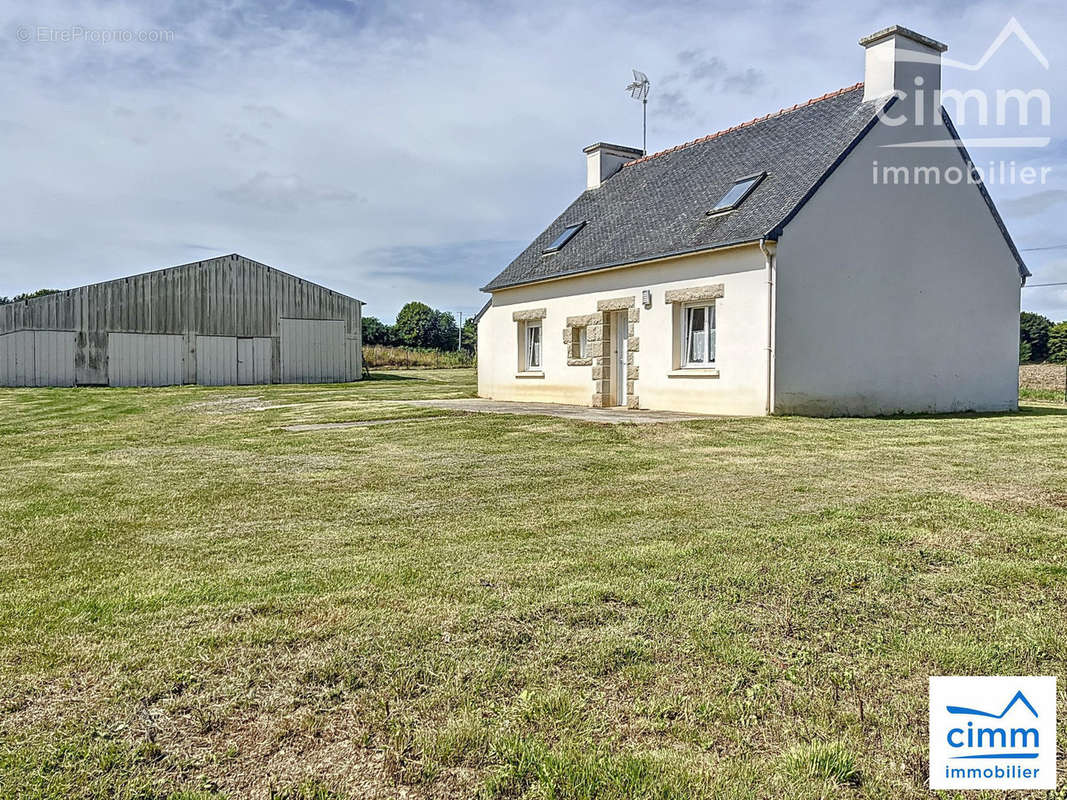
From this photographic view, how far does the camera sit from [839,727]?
86.0 inches

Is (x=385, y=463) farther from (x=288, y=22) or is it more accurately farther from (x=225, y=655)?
(x=288, y=22)

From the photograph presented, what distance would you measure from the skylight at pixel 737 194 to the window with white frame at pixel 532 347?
18.6 feet

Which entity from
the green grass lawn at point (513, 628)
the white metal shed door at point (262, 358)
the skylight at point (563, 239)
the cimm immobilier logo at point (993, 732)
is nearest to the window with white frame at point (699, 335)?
the skylight at point (563, 239)

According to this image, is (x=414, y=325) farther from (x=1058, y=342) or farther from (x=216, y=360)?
(x=1058, y=342)

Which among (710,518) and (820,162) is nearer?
(710,518)

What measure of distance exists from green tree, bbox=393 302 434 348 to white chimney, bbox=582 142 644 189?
44.4m

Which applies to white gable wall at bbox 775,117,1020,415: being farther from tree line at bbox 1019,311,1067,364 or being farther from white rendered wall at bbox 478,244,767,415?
tree line at bbox 1019,311,1067,364

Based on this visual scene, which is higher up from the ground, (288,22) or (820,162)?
(288,22)

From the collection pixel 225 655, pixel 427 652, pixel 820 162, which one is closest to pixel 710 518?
pixel 427 652

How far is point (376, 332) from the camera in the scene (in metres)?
60.6

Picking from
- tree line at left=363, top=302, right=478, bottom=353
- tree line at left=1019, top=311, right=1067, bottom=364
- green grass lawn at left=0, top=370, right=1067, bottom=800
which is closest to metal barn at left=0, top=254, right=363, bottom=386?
green grass lawn at left=0, top=370, right=1067, bottom=800

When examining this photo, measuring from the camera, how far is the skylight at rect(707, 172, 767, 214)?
13.3m

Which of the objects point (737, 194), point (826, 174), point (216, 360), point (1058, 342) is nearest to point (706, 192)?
point (737, 194)

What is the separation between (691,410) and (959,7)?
8169 millimetres
